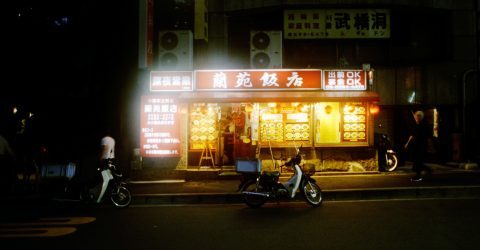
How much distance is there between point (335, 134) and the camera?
55.0 feet

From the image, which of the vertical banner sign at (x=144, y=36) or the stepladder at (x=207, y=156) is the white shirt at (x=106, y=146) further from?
the stepladder at (x=207, y=156)

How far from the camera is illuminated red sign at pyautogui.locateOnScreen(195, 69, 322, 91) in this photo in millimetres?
15992

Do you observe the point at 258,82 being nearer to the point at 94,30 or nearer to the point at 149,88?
the point at 149,88

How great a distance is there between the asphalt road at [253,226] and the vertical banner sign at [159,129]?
4424 millimetres

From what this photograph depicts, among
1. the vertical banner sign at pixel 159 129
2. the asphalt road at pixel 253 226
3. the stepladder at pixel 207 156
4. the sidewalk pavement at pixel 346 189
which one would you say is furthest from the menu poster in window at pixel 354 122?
the vertical banner sign at pixel 159 129

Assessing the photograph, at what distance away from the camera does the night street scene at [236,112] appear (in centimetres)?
1143

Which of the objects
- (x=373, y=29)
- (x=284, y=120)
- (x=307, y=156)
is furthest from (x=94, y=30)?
(x=373, y=29)

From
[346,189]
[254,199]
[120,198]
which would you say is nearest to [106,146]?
[120,198]

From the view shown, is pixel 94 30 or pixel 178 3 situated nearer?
pixel 178 3

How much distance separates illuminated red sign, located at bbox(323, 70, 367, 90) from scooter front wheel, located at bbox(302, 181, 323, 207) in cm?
581

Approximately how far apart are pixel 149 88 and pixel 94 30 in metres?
4.95

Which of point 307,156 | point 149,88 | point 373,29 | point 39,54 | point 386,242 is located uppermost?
point 373,29

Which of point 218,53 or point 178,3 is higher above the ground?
point 178,3

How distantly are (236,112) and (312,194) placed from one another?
290 inches
